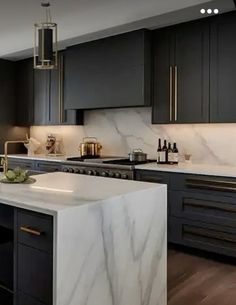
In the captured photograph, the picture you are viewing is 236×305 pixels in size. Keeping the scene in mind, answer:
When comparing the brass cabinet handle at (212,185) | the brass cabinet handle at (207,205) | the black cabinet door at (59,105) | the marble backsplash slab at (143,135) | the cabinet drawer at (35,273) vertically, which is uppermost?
the black cabinet door at (59,105)

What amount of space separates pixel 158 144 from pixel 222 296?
7.06ft

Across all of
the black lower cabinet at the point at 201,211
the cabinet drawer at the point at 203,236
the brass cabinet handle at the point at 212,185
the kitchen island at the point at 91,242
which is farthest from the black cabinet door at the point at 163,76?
the kitchen island at the point at 91,242

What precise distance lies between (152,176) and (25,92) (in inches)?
120

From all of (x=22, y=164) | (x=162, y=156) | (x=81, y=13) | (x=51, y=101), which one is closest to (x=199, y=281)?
(x=162, y=156)

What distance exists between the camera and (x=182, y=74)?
3881mm

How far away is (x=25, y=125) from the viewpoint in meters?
5.80

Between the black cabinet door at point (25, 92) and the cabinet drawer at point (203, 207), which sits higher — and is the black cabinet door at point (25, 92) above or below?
above

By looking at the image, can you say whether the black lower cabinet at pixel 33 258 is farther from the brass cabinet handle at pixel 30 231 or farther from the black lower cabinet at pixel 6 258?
the black lower cabinet at pixel 6 258

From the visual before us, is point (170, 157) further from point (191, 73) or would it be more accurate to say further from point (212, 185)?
point (191, 73)

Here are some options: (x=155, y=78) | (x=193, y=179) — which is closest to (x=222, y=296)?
(x=193, y=179)

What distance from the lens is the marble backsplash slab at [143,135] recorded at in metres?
3.90

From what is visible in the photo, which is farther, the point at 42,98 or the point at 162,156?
the point at 42,98

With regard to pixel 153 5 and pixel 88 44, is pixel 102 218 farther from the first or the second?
pixel 88 44

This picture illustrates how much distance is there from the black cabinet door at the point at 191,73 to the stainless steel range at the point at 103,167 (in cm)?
80
